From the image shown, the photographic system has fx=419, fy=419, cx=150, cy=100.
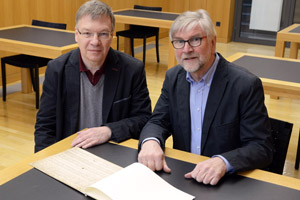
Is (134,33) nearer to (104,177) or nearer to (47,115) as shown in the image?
(47,115)

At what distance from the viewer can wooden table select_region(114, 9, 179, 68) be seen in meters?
5.09

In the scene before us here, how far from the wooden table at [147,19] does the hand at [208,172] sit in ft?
12.1

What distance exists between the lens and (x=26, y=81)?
454cm

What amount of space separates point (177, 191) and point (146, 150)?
279 millimetres

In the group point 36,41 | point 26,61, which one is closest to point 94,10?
point 36,41

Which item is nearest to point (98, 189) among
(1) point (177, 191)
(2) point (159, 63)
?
(1) point (177, 191)

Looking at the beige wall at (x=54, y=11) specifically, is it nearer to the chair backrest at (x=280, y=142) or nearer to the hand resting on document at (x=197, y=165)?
the chair backrest at (x=280, y=142)

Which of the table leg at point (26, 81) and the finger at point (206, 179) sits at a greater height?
the finger at point (206, 179)

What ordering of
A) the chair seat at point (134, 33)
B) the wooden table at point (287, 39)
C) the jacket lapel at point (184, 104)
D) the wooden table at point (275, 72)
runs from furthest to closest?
the chair seat at point (134, 33) → the wooden table at point (287, 39) → the wooden table at point (275, 72) → the jacket lapel at point (184, 104)

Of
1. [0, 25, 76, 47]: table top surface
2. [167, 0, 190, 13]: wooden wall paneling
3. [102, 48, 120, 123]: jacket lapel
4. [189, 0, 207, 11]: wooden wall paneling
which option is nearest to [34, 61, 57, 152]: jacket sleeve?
[102, 48, 120, 123]: jacket lapel

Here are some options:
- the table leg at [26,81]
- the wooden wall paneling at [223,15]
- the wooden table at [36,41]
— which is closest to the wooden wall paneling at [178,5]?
the wooden wall paneling at [223,15]

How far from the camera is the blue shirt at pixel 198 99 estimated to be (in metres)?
1.79

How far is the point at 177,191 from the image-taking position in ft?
4.22

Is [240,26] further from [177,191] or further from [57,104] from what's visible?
[177,191]
